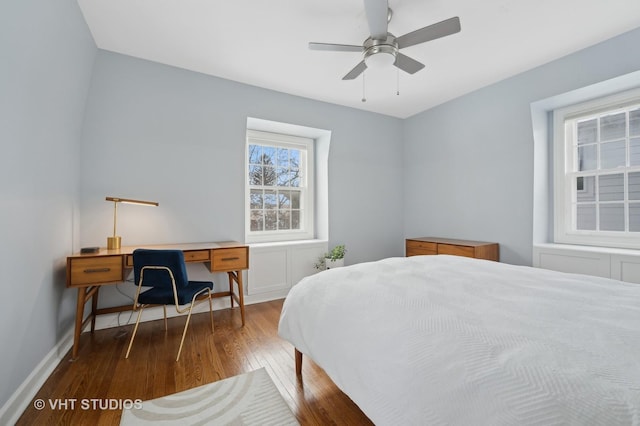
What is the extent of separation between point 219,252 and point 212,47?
194cm

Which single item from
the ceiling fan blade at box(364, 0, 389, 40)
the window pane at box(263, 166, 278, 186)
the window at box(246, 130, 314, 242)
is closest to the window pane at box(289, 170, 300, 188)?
the window at box(246, 130, 314, 242)

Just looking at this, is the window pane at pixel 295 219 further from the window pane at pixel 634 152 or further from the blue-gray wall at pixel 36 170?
the window pane at pixel 634 152

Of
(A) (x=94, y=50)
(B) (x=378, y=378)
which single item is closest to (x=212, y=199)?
(A) (x=94, y=50)

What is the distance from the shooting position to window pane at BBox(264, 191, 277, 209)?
3811 millimetres

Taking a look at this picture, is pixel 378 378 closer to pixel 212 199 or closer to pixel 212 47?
pixel 212 199

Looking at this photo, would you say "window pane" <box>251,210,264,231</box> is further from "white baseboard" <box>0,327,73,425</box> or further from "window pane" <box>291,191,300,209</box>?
"white baseboard" <box>0,327,73,425</box>

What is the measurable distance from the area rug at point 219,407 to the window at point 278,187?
2.11m

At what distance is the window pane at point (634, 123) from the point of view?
2633 mm

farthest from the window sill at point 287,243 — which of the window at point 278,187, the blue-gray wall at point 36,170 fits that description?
the blue-gray wall at point 36,170

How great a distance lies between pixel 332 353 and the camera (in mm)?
1287

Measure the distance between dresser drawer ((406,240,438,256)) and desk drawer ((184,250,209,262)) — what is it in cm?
267

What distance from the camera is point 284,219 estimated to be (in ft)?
13.0

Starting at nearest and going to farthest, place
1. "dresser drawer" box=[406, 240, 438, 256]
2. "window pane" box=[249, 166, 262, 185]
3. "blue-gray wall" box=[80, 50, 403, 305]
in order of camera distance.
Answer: "blue-gray wall" box=[80, 50, 403, 305]
"dresser drawer" box=[406, 240, 438, 256]
"window pane" box=[249, 166, 262, 185]

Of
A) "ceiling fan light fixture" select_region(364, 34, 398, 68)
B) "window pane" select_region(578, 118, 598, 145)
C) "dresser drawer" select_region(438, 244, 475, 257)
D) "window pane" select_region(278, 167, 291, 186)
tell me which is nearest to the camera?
"ceiling fan light fixture" select_region(364, 34, 398, 68)
